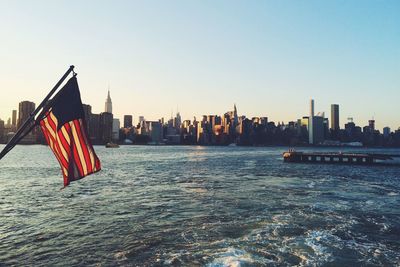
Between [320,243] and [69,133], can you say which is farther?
[320,243]

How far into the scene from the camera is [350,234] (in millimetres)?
23953

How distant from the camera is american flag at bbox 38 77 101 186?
39.4ft

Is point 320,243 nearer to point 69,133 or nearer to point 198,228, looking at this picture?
point 198,228

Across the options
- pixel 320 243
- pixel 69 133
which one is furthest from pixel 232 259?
pixel 69 133

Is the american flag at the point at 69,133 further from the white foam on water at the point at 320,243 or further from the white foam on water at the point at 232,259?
the white foam on water at the point at 320,243

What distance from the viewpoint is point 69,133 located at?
12469 millimetres

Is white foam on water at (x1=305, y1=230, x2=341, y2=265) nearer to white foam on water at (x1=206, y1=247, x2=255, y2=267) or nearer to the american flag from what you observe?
white foam on water at (x1=206, y1=247, x2=255, y2=267)

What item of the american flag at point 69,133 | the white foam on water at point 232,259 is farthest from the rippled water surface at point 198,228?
the american flag at point 69,133

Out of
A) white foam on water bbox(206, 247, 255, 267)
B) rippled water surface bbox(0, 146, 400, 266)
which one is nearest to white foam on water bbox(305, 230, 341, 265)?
rippled water surface bbox(0, 146, 400, 266)

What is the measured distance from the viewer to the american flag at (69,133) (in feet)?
39.4

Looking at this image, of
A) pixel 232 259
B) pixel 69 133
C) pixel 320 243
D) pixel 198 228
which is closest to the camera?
pixel 69 133

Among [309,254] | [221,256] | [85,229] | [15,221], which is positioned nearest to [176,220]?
[85,229]

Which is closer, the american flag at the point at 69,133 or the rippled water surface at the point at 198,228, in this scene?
the american flag at the point at 69,133

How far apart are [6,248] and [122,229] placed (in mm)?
7270
